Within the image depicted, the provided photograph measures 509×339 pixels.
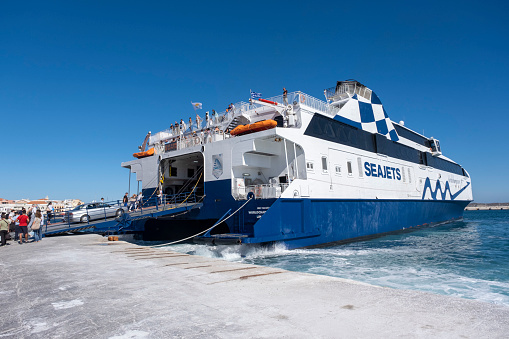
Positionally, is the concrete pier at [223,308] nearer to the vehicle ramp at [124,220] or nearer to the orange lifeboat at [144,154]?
the vehicle ramp at [124,220]

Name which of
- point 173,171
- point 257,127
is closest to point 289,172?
point 257,127

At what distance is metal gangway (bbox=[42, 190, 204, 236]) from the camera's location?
1352 centimetres

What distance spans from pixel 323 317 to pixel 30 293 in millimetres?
4061

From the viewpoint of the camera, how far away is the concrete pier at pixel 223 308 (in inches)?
119

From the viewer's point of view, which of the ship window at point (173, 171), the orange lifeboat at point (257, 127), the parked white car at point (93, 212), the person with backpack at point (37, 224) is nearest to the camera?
the person with backpack at point (37, 224)

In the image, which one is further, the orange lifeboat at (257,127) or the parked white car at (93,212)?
the parked white car at (93,212)

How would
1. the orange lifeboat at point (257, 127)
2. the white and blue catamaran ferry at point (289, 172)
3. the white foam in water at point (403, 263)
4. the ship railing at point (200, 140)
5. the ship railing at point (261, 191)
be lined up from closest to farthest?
1. the white foam in water at point (403, 263)
2. the ship railing at point (261, 191)
3. the white and blue catamaran ferry at point (289, 172)
4. the orange lifeboat at point (257, 127)
5. the ship railing at point (200, 140)

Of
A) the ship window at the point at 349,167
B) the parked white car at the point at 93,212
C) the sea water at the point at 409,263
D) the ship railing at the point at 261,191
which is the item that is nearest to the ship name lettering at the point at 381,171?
the ship window at the point at 349,167

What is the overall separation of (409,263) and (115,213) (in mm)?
13320

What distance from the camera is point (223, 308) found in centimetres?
373

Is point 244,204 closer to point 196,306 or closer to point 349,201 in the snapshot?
point 349,201

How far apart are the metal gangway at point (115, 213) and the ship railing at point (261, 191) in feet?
6.26

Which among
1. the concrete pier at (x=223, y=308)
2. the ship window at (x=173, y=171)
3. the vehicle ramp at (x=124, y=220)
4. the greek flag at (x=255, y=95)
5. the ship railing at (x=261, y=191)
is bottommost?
the concrete pier at (x=223, y=308)

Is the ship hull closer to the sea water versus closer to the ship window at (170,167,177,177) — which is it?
the sea water
